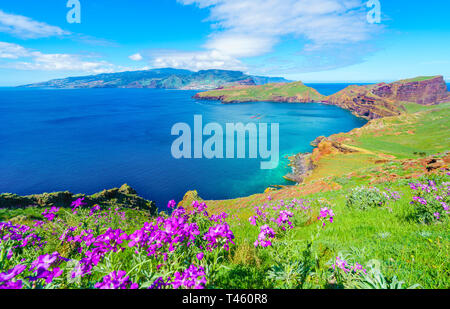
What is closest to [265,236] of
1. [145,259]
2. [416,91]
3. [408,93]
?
[145,259]

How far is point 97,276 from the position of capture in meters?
3.40

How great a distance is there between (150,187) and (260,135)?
53.3 m

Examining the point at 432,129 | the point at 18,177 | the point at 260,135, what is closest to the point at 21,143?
the point at 18,177

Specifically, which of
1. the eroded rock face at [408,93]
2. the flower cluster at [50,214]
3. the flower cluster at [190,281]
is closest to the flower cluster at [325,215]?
the flower cluster at [190,281]

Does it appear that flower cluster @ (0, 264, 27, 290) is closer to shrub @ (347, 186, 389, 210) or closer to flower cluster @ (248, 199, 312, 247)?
flower cluster @ (248, 199, 312, 247)

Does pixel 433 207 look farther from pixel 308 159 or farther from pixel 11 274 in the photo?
pixel 308 159

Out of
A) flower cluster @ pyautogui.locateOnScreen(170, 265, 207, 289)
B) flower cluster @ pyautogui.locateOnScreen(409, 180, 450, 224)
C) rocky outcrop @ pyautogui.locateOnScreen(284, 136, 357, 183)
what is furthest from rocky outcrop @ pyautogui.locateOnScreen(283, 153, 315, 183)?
flower cluster @ pyautogui.locateOnScreen(170, 265, 207, 289)
